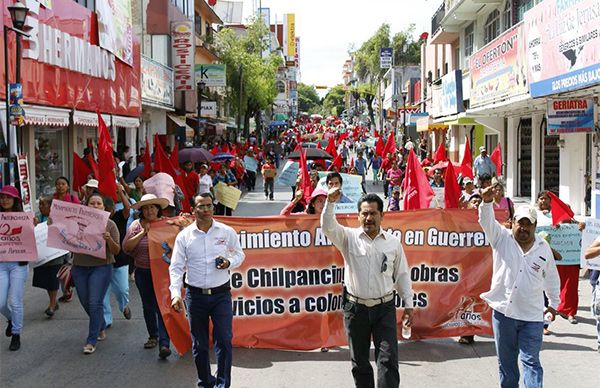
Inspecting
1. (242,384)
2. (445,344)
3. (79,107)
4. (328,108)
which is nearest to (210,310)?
(242,384)

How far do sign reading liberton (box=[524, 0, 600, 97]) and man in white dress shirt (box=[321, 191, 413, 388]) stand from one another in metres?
9.12

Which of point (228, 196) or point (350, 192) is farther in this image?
point (228, 196)

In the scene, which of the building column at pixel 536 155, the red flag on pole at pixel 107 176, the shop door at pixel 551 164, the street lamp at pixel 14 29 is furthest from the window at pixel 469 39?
the red flag on pole at pixel 107 176

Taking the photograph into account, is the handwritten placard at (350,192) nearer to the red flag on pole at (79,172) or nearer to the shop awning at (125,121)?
the red flag on pole at (79,172)

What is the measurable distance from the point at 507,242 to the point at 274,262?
2865 millimetres

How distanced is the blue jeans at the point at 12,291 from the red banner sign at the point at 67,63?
8130mm

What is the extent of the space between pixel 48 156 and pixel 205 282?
47.8ft

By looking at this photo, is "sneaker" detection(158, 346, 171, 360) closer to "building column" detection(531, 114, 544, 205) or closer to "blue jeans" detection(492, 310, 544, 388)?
"blue jeans" detection(492, 310, 544, 388)

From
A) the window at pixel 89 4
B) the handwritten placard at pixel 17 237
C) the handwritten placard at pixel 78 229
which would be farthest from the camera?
the window at pixel 89 4

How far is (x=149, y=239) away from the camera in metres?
7.46

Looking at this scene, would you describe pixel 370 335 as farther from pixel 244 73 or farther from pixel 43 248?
pixel 244 73

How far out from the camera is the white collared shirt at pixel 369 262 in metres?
5.58

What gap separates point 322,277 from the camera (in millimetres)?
7711

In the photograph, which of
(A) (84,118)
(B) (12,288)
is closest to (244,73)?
(A) (84,118)
